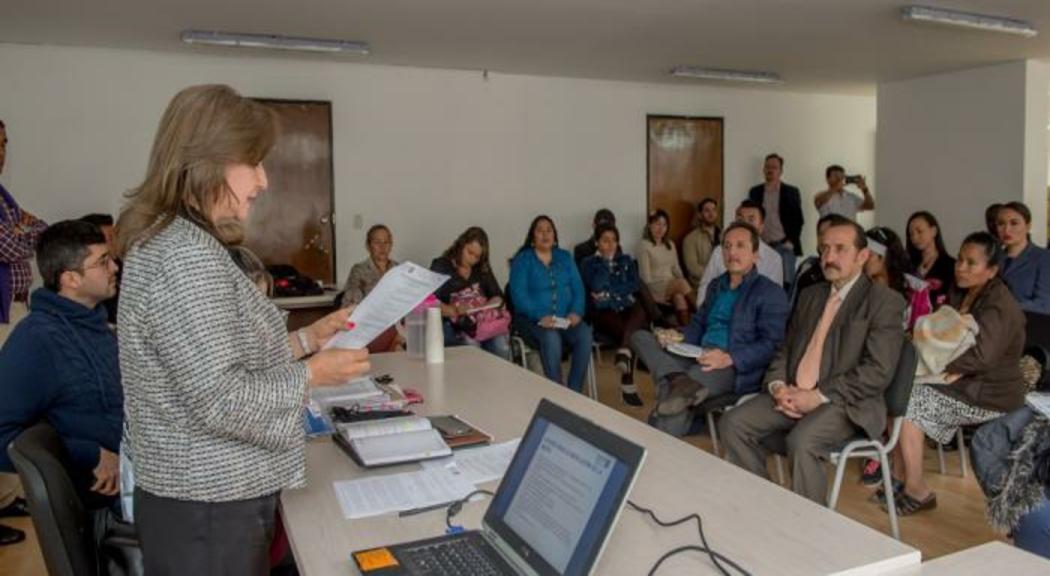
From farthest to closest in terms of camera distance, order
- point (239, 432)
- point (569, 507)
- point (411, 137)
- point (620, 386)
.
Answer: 1. point (411, 137)
2. point (620, 386)
3. point (239, 432)
4. point (569, 507)

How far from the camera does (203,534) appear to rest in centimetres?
141

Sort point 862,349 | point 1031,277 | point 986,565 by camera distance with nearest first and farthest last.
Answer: point 986,565 < point 862,349 < point 1031,277

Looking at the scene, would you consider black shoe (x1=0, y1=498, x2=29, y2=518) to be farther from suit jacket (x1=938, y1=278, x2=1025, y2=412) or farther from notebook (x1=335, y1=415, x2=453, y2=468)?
suit jacket (x1=938, y1=278, x2=1025, y2=412)

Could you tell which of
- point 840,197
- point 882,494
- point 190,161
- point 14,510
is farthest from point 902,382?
point 840,197

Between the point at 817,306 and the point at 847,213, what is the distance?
550 cm

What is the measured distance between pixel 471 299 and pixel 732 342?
2.08 m

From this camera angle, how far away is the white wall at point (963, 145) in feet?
24.4

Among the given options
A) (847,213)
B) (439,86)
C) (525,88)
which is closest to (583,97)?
(525,88)

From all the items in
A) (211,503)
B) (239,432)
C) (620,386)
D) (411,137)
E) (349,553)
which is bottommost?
(620,386)

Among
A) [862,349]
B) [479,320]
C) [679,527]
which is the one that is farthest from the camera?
[479,320]

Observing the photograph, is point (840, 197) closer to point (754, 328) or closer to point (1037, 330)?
point (1037, 330)

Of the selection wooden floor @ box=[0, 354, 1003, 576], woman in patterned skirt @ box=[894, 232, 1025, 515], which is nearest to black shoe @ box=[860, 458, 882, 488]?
wooden floor @ box=[0, 354, 1003, 576]

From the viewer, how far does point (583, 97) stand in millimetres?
8141

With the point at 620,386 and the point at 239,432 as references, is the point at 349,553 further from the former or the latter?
the point at 620,386
